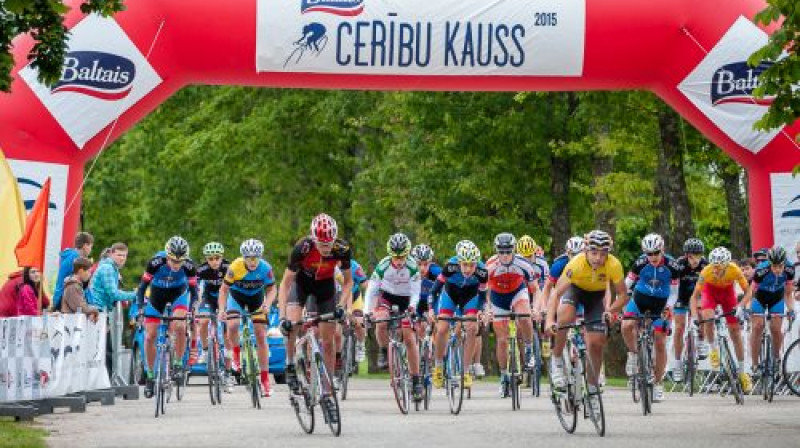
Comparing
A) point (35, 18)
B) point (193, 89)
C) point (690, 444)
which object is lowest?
point (690, 444)

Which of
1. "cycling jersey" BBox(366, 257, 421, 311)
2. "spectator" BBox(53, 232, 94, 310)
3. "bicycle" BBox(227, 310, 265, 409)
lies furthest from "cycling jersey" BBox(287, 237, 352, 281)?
"spectator" BBox(53, 232, 94, 310)

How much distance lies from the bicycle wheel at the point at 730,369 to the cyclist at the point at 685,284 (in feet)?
4.29

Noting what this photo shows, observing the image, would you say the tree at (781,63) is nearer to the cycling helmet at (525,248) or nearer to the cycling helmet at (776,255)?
the cycling helmet at (776,255)

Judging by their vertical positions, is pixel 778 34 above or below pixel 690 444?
above

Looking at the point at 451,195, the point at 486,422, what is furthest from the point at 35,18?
the point at 451,195

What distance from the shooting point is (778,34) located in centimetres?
1675

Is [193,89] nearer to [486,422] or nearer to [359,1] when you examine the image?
[359,1]

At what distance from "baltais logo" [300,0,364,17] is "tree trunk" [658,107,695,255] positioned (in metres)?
9.85

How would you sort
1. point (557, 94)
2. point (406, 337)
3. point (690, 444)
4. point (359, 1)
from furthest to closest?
point (557, 94), point (359, 1), point (406, 337), point (690, 444)

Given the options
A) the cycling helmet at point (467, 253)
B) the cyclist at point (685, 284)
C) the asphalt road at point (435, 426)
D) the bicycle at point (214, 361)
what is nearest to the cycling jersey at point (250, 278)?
the bicycle at point (214, 361)

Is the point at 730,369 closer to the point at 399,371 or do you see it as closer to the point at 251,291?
the point at 399,371

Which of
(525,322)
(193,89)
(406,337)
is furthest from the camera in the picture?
(193,89)

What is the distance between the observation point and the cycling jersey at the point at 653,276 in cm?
2170

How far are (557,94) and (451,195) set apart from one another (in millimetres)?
4313
